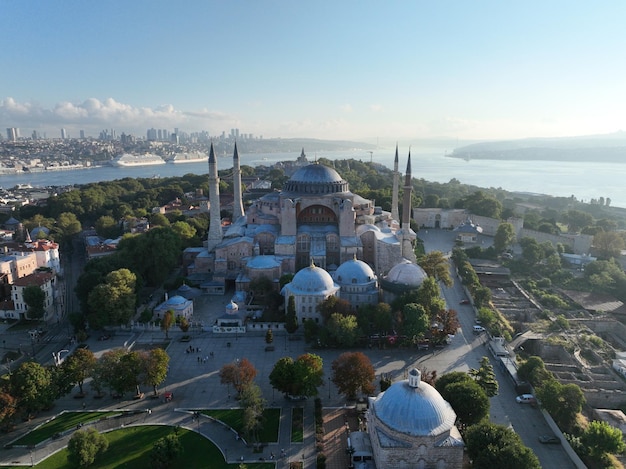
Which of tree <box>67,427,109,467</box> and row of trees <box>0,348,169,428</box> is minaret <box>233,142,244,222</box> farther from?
tree <box>67,427,109,467</box>

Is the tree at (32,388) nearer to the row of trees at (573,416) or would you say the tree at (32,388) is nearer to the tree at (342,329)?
the tree at (342,329)

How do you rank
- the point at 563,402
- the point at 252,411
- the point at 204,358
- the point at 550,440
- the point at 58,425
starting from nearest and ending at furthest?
the point at 252,411
the point at 550,440
the point at 563,402
the point at 58,425
the point at 204,358

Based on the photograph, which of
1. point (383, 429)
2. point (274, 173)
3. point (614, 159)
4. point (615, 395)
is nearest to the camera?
point (383, 429)

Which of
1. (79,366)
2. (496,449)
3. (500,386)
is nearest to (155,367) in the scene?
(79,366)

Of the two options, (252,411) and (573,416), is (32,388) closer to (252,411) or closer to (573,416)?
(252,411)

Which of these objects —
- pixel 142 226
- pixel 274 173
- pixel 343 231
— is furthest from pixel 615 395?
pixel 274 173

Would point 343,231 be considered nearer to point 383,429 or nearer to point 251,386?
point 251,386

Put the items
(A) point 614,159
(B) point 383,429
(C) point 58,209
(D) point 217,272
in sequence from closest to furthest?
(B) point 383,429 < (D) point 217,272 < (C) point 58,209 < (A) point 614,159
